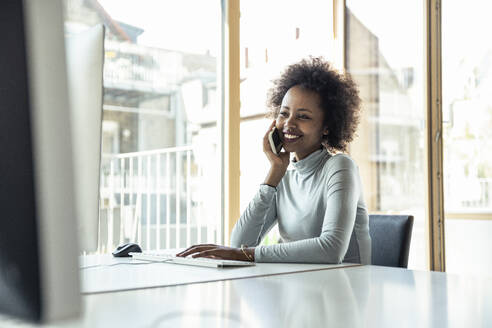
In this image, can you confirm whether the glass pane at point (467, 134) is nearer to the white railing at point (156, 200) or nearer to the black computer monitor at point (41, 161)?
the white railing at point (156, 200)

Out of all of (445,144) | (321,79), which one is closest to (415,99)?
(445,144)

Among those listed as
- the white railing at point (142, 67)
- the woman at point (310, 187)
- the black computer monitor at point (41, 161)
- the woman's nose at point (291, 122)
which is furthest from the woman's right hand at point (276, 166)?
the white railing at point (142, 67)

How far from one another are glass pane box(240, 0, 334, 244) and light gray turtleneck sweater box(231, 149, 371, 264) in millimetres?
1697

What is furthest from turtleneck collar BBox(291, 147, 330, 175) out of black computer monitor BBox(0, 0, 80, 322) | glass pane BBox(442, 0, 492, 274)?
glass pane BBox(442, 0, 492, 274)

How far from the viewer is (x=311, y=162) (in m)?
1.80

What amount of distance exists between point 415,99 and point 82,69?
2.90 m

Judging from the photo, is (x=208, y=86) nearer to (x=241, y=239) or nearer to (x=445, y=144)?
(x=445, y=144)

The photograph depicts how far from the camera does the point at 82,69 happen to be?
731 mm

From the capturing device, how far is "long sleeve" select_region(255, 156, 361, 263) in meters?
1.37

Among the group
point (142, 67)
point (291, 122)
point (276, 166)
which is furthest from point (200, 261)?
point (142, 67)

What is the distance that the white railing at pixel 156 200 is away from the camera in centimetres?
407

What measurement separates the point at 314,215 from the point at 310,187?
0.11m

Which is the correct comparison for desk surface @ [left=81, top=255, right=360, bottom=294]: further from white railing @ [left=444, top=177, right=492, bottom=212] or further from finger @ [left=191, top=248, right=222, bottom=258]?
white railing @ [left=444, top=177, right=492, bottom=212]

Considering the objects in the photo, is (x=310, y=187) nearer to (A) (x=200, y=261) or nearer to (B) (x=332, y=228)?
(B) (x=332, y=228)
